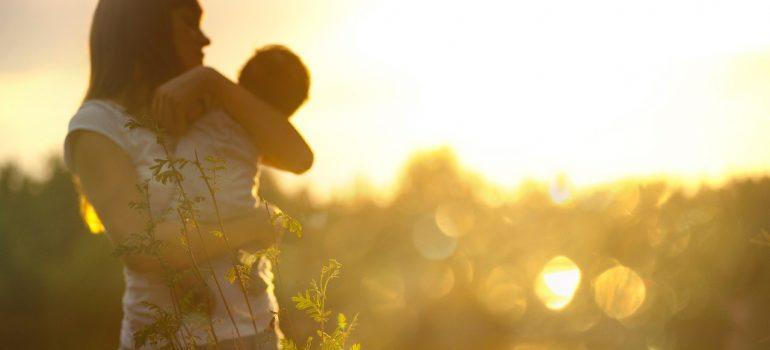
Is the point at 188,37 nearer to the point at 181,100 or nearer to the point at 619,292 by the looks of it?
the point at 181,100

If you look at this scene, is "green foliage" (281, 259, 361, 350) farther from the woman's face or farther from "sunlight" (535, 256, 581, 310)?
"sunlight" (535, 256, 581, 310)

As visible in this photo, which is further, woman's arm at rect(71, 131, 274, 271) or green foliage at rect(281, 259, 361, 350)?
woman's arm at rect(71, 131, 274, 271)

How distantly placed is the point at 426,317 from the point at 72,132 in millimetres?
13048

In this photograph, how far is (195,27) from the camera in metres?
3.86

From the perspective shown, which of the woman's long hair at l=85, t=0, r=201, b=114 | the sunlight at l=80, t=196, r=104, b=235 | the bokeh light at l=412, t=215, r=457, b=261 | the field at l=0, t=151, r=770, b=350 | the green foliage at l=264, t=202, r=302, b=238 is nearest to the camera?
the green foliage at l=264, t=202, r=302, b=238

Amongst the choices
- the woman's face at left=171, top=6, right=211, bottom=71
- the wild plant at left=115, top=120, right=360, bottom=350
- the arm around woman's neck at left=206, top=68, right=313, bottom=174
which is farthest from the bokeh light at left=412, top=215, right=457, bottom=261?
the wild plant at left=115, top=120, right=360, bottom=350

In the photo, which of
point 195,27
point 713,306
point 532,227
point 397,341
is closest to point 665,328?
point 713,306

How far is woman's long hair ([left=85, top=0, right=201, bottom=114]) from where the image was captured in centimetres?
356

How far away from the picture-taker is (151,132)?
3430 millimetres

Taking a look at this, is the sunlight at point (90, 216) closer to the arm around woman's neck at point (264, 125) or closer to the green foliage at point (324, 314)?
the arm around woman's neck at point (264, 125)

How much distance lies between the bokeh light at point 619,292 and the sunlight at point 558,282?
1.49 ft

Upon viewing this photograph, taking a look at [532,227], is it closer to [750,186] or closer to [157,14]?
[750,186]

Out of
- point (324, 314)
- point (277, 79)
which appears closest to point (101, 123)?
point (324, 314)

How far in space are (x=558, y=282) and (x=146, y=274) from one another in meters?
15.7
